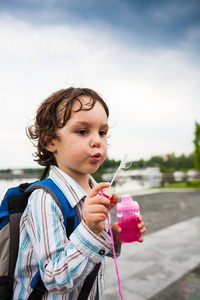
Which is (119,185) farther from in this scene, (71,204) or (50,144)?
(71,204)

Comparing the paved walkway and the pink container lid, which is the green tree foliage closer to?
the paved walkway

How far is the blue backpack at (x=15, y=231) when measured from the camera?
101 centimetres

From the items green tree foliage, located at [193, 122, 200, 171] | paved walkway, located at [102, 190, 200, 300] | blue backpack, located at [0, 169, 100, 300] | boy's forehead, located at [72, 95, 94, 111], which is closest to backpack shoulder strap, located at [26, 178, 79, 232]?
blue backpack, located at [0, 169, 100, 300]

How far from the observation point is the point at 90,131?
3.67 feet

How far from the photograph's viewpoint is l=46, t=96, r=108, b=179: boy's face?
110 centimetres

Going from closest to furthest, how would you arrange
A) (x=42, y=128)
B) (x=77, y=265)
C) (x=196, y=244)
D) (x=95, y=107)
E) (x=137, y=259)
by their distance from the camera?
(x=77, y=265) → (x=95, y=107) → (x=42, y=128) → (x=137, y=259) → (x=196, y=244)

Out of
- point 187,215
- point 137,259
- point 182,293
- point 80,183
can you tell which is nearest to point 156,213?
point 187,215

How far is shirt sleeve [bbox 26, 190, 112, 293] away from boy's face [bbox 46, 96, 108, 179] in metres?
0.22

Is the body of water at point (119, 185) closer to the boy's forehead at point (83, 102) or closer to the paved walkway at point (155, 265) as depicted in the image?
the boy's forehead at point (83, 102)

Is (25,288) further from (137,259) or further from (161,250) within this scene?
(161,250)

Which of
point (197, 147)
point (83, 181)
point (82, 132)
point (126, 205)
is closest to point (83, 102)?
point (82, 132)

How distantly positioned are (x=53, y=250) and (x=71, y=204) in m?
0.20

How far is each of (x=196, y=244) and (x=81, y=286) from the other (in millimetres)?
4103

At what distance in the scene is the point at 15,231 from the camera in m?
1.05
